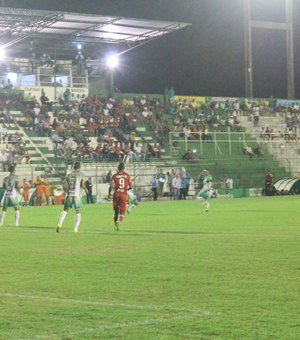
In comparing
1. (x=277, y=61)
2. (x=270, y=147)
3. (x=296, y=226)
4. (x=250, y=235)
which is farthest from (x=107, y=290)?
(x=277, y=61)

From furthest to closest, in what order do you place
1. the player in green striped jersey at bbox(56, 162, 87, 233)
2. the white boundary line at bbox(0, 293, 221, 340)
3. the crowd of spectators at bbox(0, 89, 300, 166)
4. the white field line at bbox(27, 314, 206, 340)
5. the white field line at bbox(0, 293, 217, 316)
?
1. the crowd of spectators at bbox(0, 89, 300, 166)
2. the player in green striped jersey at bbox(56, 162, 87, 233)
3. the white field line at bbox(0, 293, 217, 316)
4. the white boundary line at bbox(0, 293, 221, 340)
5. the white field line at bbox(27, 314, 206, 340)

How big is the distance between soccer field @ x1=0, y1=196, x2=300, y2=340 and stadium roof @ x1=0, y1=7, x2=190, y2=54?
31417mm

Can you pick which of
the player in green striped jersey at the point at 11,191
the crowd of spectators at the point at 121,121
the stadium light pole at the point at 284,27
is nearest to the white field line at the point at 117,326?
the player in green striped jersey at the point at 11,191

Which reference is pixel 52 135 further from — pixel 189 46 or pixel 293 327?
pixel 293 327

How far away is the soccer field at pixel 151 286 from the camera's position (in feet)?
26.9

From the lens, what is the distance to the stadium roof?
1980 inches

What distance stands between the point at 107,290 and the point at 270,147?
168ft

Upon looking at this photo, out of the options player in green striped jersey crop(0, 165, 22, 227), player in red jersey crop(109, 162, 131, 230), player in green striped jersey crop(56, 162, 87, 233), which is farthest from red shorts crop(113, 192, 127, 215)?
player in green striped jersey crop(0, 165, 22, 227)

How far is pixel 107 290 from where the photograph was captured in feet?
35.4

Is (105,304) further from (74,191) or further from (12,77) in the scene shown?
(12,77)

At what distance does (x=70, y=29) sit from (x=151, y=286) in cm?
4655

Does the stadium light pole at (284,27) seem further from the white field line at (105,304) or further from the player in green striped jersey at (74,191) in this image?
the white field line at (105,304)

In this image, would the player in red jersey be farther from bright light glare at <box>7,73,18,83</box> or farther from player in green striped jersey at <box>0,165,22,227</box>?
bright light glare at <box>7,73,18,83</box>

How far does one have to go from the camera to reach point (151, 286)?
1106 cm
